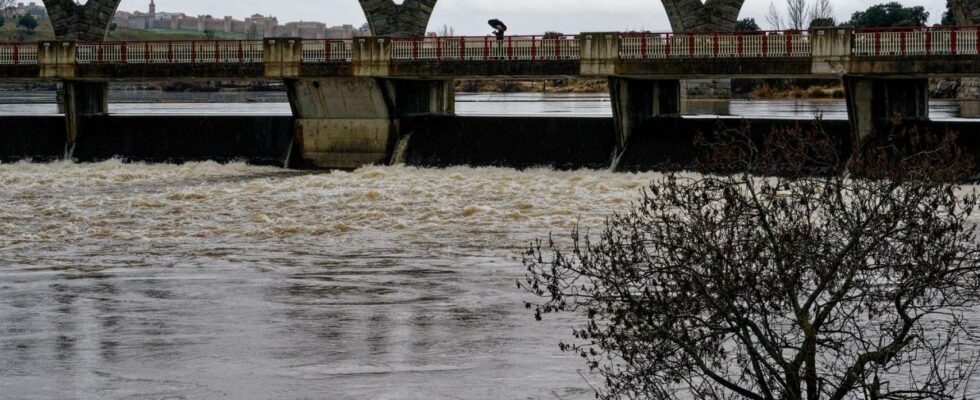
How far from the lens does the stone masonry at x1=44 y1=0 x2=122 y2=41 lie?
5794 cm

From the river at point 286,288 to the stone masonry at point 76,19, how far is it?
57.5 ft

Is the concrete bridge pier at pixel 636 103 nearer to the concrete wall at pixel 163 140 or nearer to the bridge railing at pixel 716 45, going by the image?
the bridge railing at pixel 716 45

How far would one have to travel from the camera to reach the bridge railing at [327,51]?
159 ft

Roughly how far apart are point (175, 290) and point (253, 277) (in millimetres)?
1801

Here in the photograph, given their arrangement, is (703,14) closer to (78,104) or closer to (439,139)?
(439,139)

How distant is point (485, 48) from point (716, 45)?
26.2 feet

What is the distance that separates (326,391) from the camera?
51.4 ft

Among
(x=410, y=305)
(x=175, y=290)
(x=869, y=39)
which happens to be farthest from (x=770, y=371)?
(x=869, y=39)

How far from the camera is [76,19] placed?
190 ft

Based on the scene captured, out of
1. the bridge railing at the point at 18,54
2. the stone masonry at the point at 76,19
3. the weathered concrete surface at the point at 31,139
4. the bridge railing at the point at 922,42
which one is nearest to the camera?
the bridge railing at the point at 922,42

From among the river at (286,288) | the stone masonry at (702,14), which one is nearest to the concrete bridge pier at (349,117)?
the river at (286,288)

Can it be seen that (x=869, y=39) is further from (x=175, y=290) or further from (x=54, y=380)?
(x=54, y=380)

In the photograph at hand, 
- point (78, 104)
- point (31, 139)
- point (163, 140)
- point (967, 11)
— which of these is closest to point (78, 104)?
point (78, 104)

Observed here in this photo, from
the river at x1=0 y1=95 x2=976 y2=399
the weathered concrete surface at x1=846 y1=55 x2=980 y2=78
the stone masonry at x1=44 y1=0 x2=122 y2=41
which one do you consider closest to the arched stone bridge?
the weathered concrete surface at x1=846 y1=55 x2=980 y2=78
